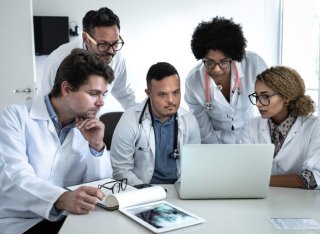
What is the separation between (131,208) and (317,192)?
2.72 feet

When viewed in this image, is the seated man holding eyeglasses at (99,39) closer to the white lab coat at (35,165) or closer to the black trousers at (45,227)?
the white lab coat at (35,165)

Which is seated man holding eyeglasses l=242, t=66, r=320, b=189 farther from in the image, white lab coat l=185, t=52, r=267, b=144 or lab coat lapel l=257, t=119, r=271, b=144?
white lab coat l=185, t=52, r=267, b=144

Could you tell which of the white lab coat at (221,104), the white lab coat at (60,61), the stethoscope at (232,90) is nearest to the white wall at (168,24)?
the white lab coat at (60,61)

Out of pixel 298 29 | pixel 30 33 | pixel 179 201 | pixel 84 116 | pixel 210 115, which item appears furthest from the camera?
pixel 298 29

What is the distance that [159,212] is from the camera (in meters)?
1.31

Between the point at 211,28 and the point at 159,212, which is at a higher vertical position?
the point at 211,28

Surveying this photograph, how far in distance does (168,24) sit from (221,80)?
1888 millimetres

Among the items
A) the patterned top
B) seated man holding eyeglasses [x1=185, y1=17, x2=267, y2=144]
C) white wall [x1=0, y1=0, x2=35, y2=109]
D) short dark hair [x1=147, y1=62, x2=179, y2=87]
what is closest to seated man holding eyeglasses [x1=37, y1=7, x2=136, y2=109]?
short dark hair [x1=147, y1=62, x2=179, y2=87]

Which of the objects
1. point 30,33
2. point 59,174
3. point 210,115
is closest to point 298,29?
point 210,115

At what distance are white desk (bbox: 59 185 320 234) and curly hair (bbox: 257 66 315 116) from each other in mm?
443

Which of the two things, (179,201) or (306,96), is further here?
(306,96)

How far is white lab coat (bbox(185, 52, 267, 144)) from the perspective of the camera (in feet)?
7.50

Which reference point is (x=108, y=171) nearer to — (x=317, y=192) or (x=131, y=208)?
(x=131, y=208)

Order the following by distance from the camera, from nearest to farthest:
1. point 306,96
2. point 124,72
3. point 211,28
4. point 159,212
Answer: point 159,212 → point 306,96 → point 211,28 → point 124,72
